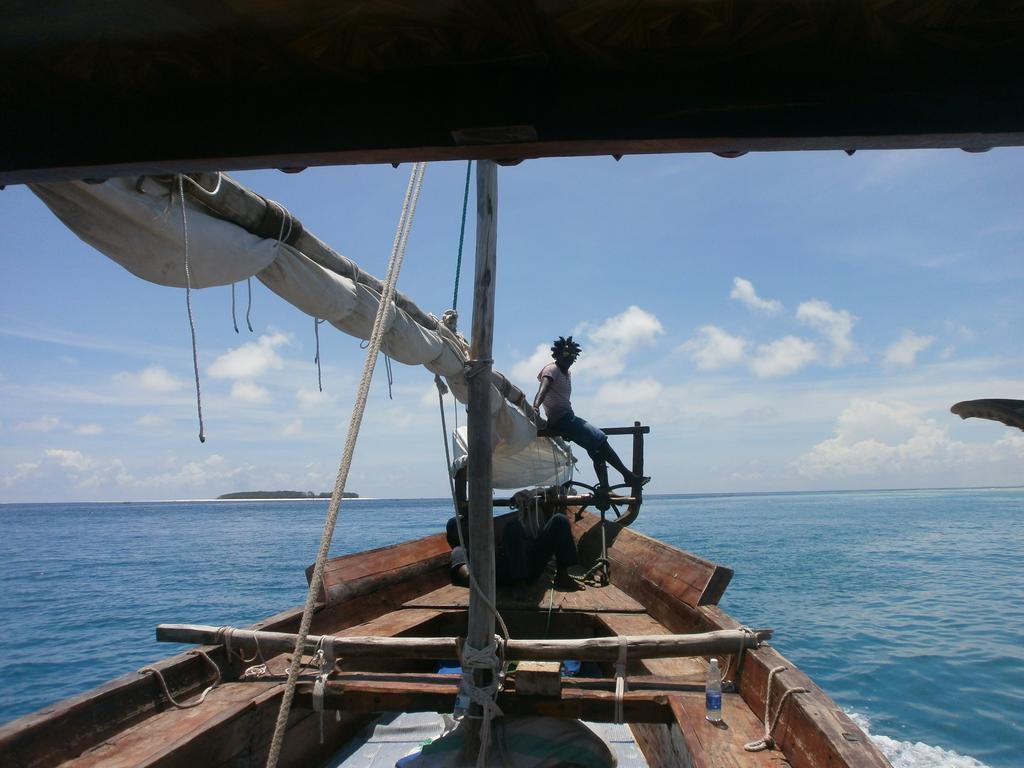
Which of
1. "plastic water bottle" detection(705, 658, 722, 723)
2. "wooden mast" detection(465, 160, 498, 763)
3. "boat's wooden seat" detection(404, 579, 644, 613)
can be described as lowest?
"boat's wooden seat" detection(404, 579, 644, 613)

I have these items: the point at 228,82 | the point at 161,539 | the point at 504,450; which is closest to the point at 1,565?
the point at 161,539

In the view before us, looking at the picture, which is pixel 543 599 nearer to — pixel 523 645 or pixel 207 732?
pixel 523 645

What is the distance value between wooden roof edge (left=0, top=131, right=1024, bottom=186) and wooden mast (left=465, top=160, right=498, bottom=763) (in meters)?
1.53

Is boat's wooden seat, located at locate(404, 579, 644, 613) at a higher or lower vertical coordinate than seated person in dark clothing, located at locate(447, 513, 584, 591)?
lower

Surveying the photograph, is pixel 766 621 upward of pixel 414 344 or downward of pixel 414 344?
downward

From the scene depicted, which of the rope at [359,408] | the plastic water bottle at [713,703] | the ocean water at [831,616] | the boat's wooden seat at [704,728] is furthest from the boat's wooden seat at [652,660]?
the ocean water at [831,616]

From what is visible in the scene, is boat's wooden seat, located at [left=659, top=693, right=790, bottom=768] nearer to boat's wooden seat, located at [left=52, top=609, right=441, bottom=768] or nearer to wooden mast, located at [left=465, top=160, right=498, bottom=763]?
wooden mast, located at [left=465, top=160, right=498, bottom=763]

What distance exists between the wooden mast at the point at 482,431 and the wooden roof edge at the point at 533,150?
1.53 metres

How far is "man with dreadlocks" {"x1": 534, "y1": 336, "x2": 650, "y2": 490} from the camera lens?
7.83 m

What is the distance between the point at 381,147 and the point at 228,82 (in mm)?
358

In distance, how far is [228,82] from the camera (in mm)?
1380

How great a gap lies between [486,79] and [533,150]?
174mm

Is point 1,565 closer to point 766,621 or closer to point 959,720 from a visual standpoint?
point 766,621

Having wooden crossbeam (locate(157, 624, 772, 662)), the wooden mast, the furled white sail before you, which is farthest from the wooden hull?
the furled white sail
